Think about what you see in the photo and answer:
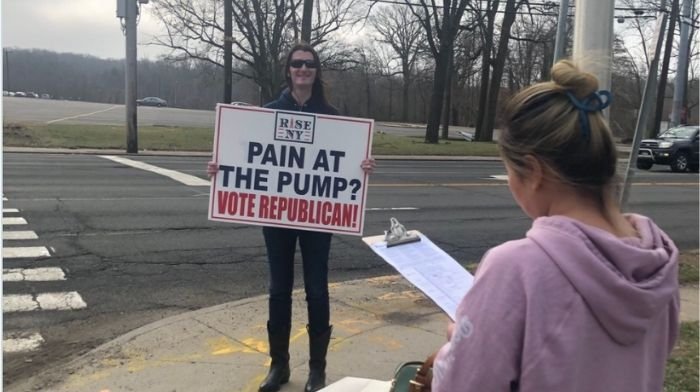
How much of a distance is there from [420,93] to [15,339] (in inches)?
3142

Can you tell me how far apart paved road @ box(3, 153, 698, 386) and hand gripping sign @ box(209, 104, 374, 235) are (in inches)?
74.6

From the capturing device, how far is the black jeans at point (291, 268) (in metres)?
3.87

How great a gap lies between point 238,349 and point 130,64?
2169 centimetres

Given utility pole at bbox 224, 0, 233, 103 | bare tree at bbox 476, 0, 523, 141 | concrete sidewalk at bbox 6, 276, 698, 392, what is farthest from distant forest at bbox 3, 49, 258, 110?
concrete sidewalk at bbox 6, 276, 698, 392

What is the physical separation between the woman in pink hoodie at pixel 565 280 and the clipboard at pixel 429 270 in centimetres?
54

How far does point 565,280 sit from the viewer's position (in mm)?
1268

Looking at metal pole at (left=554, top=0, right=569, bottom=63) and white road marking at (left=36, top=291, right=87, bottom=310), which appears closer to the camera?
white road marking at (left=36, top=291, right=87, bottom=310)

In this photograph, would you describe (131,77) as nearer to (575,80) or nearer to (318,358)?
(318,358)

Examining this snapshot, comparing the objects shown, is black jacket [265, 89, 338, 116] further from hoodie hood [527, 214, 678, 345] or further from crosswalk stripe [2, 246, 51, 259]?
crosswalk stripe [2, 246, 51, 259]

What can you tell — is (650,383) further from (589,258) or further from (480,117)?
(480,117)

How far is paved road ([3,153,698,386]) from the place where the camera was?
5598mm

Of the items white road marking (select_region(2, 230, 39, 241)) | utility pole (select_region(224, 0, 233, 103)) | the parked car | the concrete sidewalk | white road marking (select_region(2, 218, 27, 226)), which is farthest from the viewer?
the parked car

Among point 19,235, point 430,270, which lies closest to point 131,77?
point 19,235

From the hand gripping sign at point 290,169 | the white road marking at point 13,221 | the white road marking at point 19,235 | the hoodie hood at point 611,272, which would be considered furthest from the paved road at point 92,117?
the hoodie hood at point 611,272
